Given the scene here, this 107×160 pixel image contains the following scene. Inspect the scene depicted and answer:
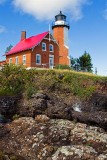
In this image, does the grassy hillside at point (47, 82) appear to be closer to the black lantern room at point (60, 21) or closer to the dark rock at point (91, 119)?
the dark rock at point (91, 119)

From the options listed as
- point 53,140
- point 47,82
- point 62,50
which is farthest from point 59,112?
point 62,50

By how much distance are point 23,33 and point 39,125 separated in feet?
128

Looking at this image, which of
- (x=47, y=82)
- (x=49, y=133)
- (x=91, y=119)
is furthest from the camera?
(x=47, y=82)

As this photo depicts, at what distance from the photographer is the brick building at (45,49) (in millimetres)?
52531

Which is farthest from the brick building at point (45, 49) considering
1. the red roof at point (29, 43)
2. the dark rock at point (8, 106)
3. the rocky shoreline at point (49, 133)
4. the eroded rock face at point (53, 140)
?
the eroded rock face at point (53, 140)

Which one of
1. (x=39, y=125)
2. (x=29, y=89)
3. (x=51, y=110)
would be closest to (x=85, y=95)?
(x=29, y=89)

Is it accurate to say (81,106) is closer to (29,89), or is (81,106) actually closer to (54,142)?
(29,89)

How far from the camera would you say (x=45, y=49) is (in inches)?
2131

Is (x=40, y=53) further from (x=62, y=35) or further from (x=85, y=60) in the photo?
(x=85, y=60)

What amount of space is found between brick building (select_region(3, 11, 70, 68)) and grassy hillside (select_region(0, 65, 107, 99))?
56.9ft

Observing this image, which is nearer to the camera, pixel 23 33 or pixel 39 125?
pixel 39 125

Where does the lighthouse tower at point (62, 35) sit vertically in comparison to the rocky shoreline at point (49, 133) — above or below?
above

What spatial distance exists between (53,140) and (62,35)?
38435mm

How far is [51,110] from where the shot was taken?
2442 cm
